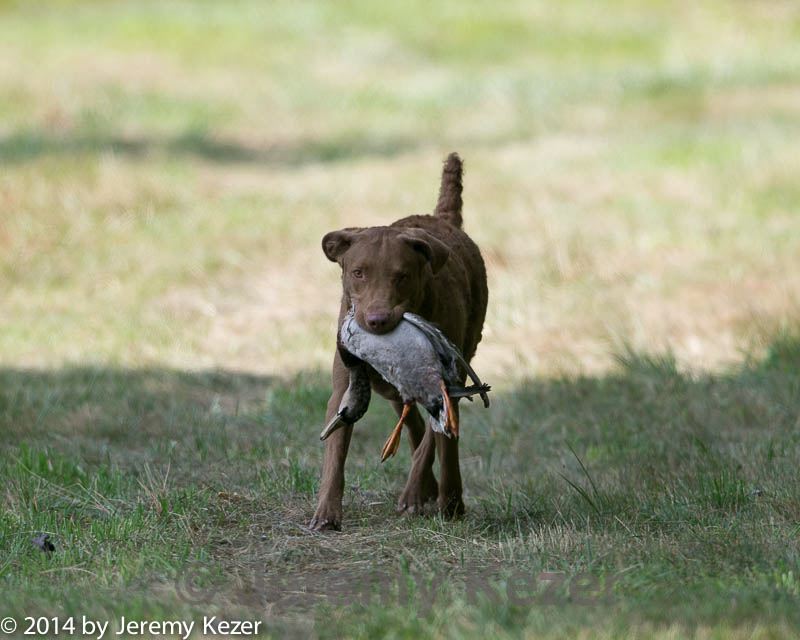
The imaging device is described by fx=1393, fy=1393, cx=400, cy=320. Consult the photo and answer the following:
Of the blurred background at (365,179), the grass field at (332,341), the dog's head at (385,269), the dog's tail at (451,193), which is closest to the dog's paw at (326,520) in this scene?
the grass field at (332,341)

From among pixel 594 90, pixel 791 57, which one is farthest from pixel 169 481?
pixel 791 57

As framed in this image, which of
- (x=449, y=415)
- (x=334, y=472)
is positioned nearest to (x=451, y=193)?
(x=334, y=472)

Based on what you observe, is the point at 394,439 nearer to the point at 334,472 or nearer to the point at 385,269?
the point at 334,472

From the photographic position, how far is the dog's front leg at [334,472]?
5707 millimetres

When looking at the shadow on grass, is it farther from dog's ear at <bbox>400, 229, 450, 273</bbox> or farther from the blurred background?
dog's ear at <bbox>400, 229, 450, 273</bbox>

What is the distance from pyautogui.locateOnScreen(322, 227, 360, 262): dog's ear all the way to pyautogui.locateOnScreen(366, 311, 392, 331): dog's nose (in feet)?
1.80

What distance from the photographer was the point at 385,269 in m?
5.66

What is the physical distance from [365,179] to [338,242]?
9.31 meters

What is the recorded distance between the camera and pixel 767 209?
523 inches

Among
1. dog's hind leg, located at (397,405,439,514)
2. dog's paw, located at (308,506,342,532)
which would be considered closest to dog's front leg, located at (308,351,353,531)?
dog's paw, located at (308,506,342,532)

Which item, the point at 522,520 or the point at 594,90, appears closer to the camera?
the point at 522,520

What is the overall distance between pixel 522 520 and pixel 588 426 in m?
2.08

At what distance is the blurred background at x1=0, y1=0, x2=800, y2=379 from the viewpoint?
10133 millimetres

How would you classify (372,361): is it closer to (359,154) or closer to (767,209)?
(767,209)
